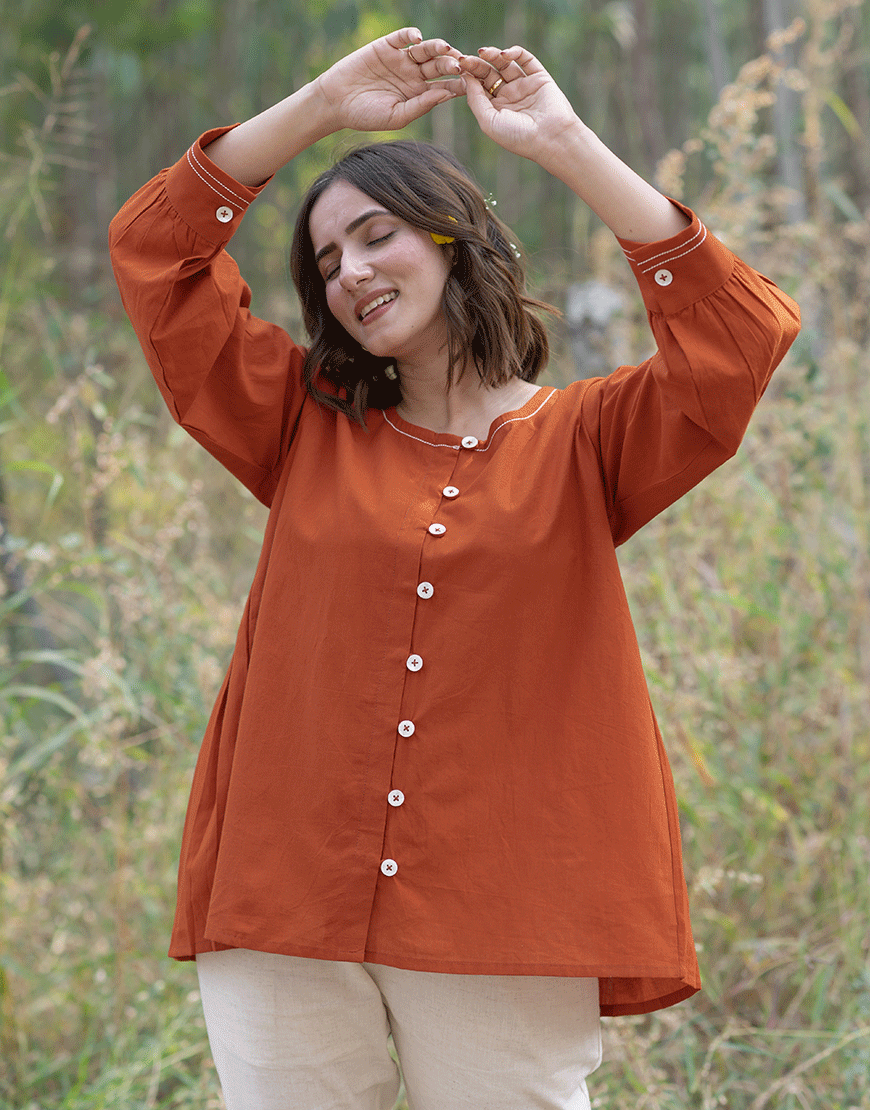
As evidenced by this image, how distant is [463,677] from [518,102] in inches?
28.1

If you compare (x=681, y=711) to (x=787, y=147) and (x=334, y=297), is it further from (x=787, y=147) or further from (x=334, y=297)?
(x=787, y=147)

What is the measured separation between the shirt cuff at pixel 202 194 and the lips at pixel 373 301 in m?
0.19

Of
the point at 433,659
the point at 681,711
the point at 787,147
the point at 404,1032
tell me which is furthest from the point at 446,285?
the point at 787,147

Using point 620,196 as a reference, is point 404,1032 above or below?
below

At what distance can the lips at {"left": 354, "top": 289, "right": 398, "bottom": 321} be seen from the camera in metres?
1.36

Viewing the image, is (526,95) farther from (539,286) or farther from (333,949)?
(333,949)

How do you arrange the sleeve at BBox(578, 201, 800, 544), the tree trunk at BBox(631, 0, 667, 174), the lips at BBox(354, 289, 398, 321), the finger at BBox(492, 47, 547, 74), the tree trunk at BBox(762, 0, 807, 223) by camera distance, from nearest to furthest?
1. the sleeve at BBox(578, 201, 800, 544)
2. the finger at BBox(492, 47, 547, 74)
3. the lips at BBox(354, 289, 398, 321)
4. the tree trunk at BBox(762, 0, 807, 223)
5. the tree trunk at BBox(631, 0, 667, 174)

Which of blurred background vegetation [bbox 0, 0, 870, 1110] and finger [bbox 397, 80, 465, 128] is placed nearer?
finger [bbox 397, 80, 465, 128]

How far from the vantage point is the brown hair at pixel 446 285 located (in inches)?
54.5

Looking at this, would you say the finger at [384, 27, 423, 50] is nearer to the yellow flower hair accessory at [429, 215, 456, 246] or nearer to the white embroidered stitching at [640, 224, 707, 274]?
the yellow flower hair accessory at [429, 215, 456, 246]

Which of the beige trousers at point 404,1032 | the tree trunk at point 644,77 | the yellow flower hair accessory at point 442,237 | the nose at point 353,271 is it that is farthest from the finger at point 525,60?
the tree trunk at point 644,77

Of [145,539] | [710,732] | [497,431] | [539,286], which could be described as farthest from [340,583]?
[145,539]

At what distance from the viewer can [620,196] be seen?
1195mm

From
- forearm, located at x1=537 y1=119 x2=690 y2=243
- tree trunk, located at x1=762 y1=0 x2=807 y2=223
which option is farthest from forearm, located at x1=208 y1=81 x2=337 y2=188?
tree trunk, located at x1=762 y1=0 x2=807 y2=223
